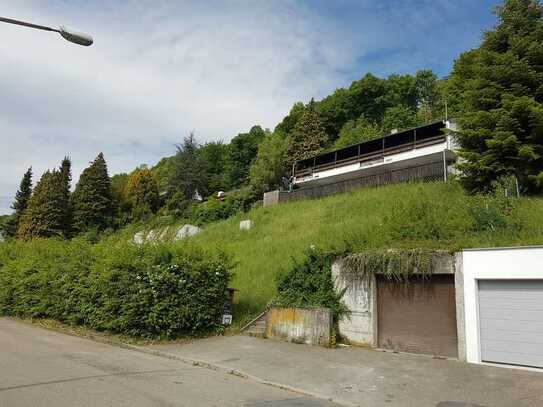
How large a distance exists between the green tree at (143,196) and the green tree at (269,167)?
50.2ft

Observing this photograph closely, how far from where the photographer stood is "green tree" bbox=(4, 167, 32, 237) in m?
60.9

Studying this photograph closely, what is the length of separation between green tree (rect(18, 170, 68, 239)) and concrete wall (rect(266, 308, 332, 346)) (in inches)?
1704

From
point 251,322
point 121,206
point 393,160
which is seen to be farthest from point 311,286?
point 121,206

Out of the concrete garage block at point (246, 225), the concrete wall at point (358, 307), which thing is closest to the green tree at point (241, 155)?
the concrete garage block at point (246, 225)

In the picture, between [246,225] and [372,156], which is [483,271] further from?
[372,156]

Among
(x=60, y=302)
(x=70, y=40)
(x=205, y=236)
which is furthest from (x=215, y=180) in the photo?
(x=70, y=40)

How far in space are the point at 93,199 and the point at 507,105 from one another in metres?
45.7

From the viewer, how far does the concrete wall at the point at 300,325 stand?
12.9m

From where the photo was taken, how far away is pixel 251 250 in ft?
82.0

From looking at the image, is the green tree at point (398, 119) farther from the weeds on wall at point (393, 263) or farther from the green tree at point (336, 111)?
the weeds on wall at point (393, 263)

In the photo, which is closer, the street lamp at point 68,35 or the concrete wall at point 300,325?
the street lamp at point 68,35

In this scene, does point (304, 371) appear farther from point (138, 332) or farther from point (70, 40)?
point (70, 40)

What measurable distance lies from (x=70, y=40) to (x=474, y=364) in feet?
35.7

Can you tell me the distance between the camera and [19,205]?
63000 mm
